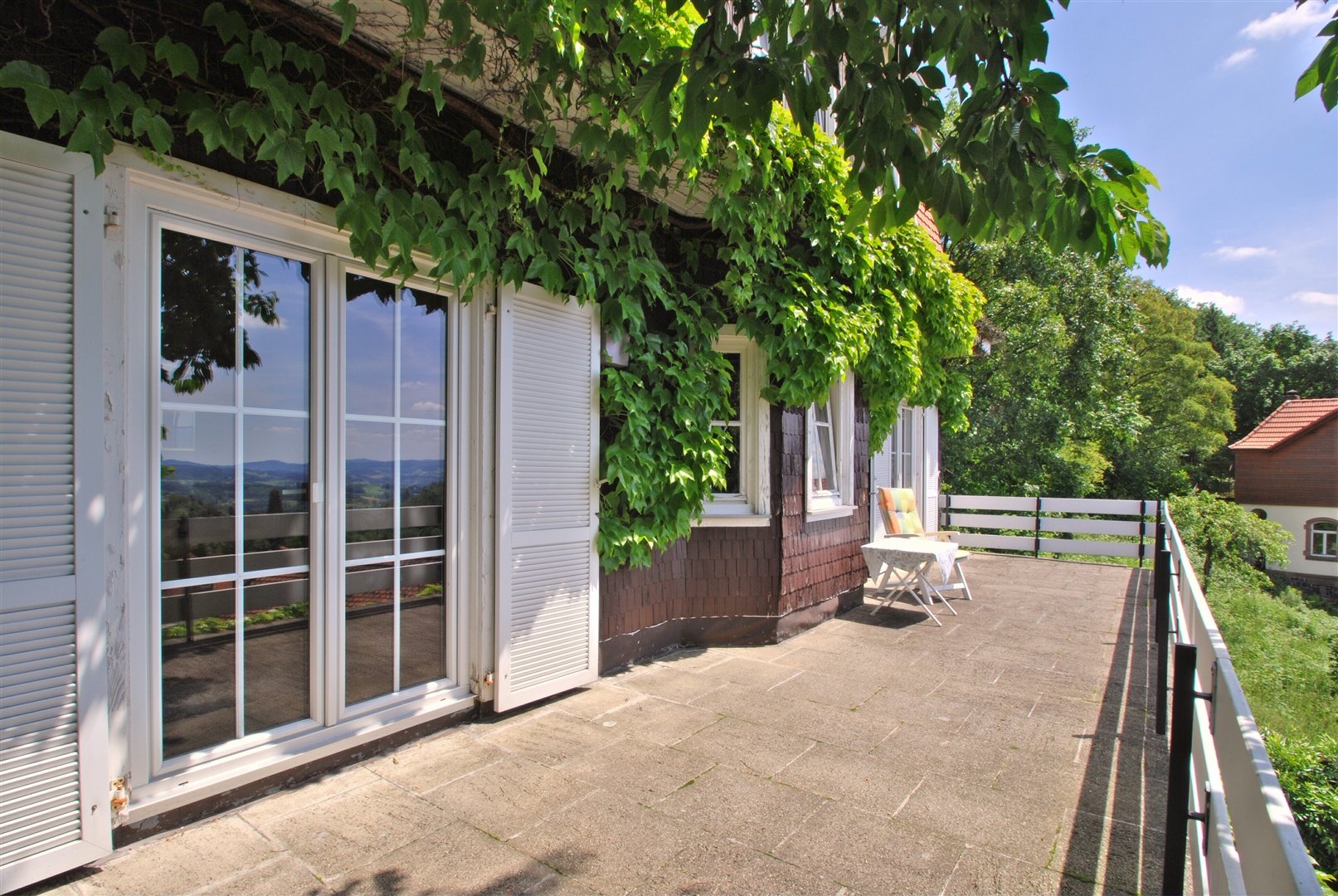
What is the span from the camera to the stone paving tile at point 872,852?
88.8 inches

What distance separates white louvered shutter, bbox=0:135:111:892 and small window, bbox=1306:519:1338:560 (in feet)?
122

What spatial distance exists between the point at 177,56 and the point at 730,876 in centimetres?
343

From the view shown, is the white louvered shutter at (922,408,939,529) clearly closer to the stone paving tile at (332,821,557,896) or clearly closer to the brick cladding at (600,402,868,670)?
the brick cladding at (600,402,868,670)

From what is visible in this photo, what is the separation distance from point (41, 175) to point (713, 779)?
342 centimetres

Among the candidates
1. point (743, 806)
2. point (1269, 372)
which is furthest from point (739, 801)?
point (1269, 372)

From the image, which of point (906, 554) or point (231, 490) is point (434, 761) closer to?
point (231, 490)

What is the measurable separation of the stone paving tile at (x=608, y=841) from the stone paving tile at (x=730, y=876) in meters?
0.06

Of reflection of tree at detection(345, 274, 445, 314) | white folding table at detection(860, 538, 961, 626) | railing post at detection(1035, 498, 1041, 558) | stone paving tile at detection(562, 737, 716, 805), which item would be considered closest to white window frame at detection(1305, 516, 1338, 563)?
railing post at detection(1035, 498, 1041, 558)

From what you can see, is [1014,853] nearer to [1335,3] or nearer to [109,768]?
[1335,3]

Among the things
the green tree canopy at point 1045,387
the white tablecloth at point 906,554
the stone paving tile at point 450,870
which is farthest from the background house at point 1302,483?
the stone paving tile at point 450,870

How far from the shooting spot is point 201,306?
103 inches

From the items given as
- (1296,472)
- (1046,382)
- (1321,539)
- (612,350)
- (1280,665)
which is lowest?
(1321,539)

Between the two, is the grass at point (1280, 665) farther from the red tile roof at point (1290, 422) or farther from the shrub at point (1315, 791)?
the red tile roof at point (1290, 422)

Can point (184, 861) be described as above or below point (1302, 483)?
below
